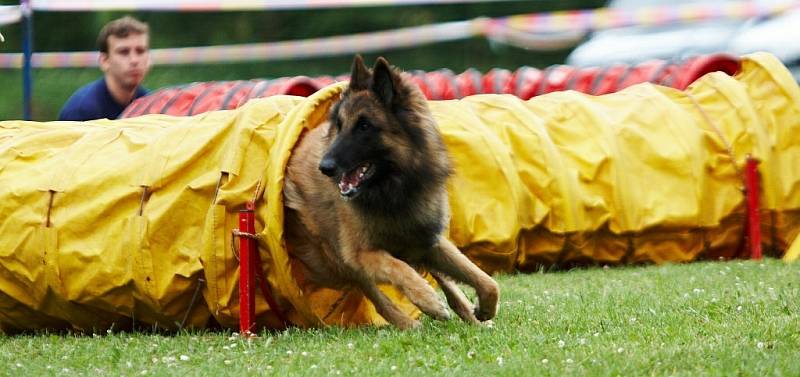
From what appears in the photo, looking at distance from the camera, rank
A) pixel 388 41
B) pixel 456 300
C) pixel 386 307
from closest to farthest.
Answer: pixel 386 307
pixel 456 300
pixel 388 41

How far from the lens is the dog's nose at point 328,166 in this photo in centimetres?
526

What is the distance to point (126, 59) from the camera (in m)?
10.1

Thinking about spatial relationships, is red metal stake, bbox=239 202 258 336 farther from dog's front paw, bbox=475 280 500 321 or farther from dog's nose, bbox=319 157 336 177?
dog's front paw, bbox=475 280 500 321

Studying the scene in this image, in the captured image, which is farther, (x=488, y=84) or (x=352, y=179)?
(x=488, y=84)

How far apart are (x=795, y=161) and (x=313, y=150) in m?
4.24

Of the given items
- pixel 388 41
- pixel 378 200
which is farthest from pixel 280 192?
pixel 388 41

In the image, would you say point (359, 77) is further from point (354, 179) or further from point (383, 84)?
point (354, 179)

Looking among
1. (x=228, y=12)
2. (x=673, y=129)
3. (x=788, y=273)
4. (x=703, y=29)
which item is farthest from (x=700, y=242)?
(x=228, y=12)

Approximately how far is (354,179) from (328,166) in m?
0.25

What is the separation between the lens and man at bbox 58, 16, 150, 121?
10.1 meters

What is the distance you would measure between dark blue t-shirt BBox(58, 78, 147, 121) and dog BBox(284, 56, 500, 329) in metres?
4.84

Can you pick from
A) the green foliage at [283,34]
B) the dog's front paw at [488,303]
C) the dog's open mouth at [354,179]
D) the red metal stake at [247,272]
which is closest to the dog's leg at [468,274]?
the dog's front paw at [488,303]

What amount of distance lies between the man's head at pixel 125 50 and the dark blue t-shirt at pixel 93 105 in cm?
19

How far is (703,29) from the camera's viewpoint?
15148 millimetres
